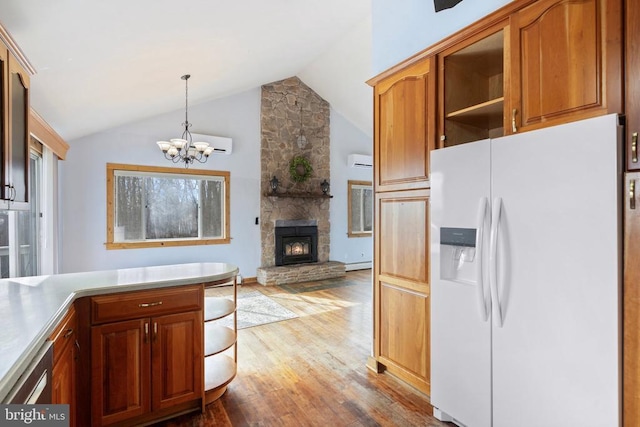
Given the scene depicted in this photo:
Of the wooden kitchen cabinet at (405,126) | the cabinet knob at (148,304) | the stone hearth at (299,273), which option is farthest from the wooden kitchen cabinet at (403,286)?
the stone hearth at (299,273)

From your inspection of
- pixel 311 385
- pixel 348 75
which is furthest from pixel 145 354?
pixel 348 75

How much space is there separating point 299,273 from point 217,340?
392cm

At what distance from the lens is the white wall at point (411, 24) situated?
2062 mm

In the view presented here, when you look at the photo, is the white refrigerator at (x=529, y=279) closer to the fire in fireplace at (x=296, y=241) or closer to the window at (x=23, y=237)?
the window at (x=23, y=237)

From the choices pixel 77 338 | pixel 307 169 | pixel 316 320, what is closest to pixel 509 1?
pixel 77 338

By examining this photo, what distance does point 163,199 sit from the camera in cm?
Answer: 560

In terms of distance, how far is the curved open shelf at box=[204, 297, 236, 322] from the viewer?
2.35 metres

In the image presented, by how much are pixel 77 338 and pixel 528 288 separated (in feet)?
7.87

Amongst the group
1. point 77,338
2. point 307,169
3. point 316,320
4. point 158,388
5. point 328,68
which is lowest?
point 316,320

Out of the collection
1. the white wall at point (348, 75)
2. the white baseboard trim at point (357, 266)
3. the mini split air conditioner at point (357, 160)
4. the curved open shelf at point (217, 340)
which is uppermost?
the white wall at point (348, 75)

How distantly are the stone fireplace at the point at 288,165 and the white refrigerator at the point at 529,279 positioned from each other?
177 inches

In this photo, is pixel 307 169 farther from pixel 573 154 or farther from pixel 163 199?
pixel 573 154

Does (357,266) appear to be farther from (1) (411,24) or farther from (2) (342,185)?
(1) (411,24)

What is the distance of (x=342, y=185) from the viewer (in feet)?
24.5
